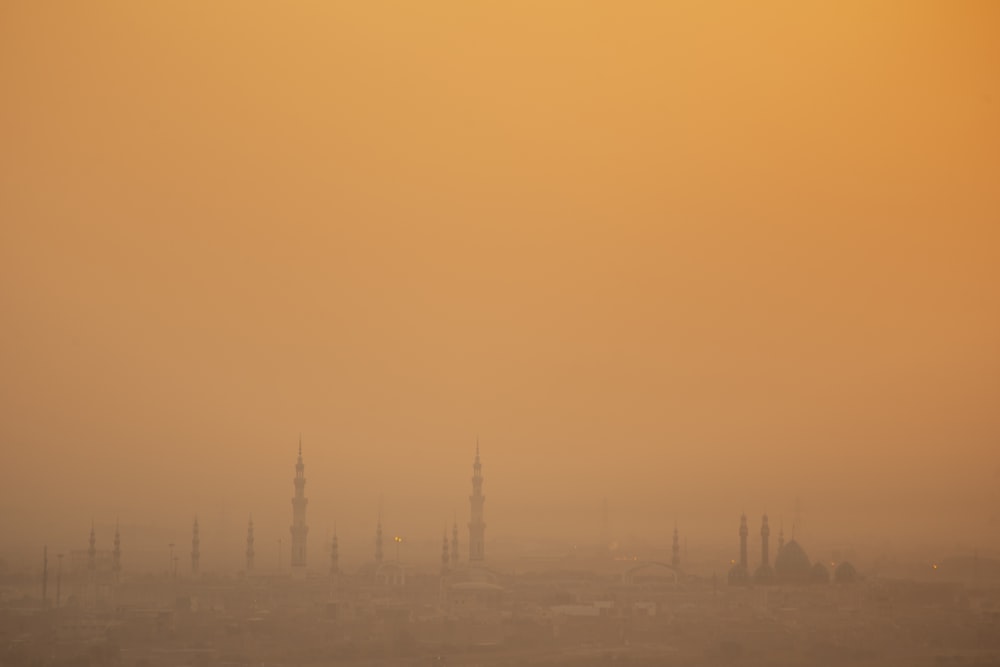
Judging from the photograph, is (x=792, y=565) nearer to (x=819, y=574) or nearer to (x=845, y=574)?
(x=819, y=574)

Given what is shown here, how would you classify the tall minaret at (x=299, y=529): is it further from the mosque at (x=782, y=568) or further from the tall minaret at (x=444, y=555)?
the mosque at (x=782, y=568)

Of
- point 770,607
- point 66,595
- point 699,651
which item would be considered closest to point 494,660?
point 699,651

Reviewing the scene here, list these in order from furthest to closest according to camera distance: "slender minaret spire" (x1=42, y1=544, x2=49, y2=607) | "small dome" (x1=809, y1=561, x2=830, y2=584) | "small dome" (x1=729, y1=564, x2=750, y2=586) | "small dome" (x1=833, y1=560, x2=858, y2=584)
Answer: "small dome" (x1=729, y1=564, x2=750, y2=586) → "small dome" (x1=809, y1=561, x2=830, y2=584) → "small dome" (x1=833, y1=560, x2=858, y2=584) → "slender minaret spire" (x1=42, y1=544, x2=49, y2=607)

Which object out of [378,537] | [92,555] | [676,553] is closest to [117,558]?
[92,555]

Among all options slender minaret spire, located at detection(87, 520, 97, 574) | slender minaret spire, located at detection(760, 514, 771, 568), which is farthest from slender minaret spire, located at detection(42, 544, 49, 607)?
slender minaret spire, located at detection(760, 514, 771, 568)

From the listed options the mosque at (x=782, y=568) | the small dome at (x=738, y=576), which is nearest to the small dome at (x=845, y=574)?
the mosque at (x=782, y=568)

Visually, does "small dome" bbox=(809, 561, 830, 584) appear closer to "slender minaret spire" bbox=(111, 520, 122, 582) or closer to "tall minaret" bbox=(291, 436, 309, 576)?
"tall minaret" bbox=(291, 436, 309, 576)
